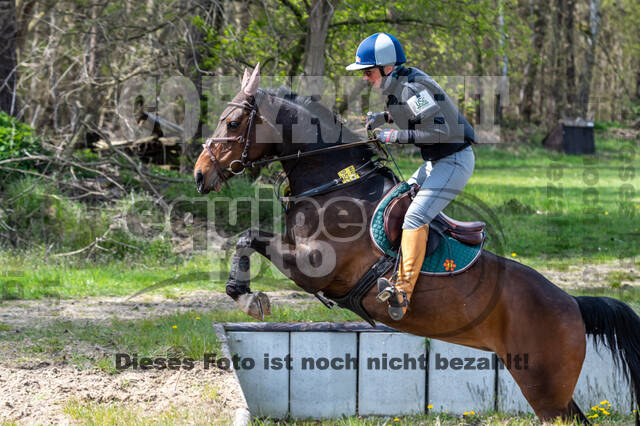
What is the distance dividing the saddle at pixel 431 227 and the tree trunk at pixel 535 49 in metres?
25.1

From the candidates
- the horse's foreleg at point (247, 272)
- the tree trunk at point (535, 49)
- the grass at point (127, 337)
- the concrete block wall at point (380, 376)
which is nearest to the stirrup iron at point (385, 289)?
the horse's foreleg at point (247, 272)

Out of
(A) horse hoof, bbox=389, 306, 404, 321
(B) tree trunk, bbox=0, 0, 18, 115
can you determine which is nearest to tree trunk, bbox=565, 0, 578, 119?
(B) tree trunk, bbox=0, 0, 18, 115

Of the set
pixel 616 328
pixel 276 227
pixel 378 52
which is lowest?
pixel 616 328

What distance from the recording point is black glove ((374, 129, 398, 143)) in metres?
4.65

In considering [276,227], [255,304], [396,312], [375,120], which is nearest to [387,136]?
[375,120]

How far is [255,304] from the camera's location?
475 cm

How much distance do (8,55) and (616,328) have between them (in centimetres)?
1212

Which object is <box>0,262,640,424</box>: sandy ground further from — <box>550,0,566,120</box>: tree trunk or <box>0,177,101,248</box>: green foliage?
<box>550,0,566,120</box>: tree trunk

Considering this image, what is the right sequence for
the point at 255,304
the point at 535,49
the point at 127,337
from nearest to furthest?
the point at 255,304, the point at 127,337, the point at 535,49

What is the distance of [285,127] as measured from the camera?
4965 mm

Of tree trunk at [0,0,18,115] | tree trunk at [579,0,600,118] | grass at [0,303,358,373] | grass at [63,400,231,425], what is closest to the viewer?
grass at [63,400,231,425]

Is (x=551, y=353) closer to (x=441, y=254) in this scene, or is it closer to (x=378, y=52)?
(x=441, y=254)

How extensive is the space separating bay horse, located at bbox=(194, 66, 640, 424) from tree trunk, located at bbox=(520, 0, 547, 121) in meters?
25.1

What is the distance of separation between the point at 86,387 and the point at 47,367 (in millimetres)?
651
